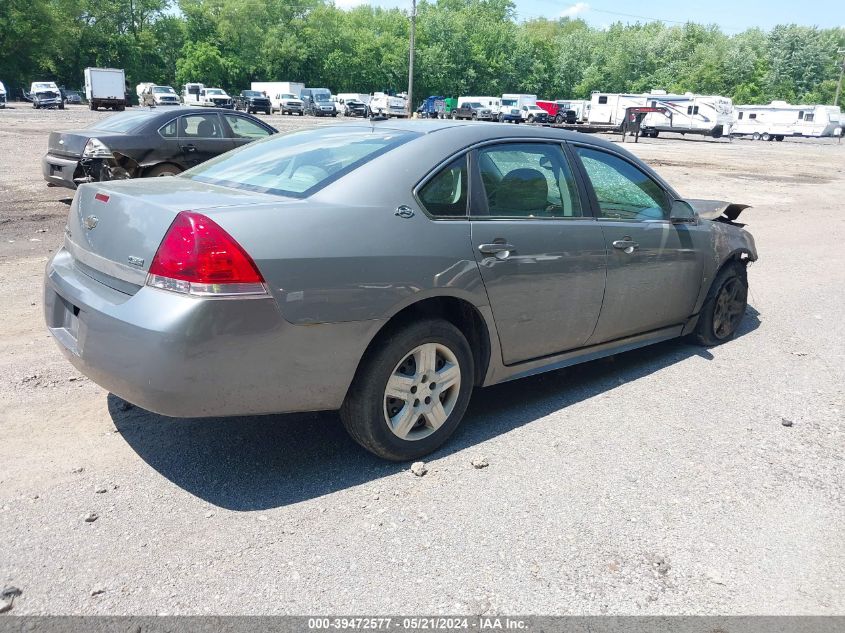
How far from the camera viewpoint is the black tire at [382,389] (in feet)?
11.0

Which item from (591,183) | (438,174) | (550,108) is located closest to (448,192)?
(438,174)

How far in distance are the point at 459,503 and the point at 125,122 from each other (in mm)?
9540

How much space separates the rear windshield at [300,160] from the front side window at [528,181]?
0.49 meters

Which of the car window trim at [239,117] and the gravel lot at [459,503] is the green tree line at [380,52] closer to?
the car window trim at [239,117]

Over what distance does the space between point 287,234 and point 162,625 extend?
5.09 feet

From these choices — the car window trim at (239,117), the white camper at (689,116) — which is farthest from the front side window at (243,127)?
the white camper at (689,116)

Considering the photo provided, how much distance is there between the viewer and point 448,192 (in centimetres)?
368

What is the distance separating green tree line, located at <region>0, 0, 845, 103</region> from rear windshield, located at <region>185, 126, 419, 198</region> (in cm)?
8147

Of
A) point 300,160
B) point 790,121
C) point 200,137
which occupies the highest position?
point 790,121

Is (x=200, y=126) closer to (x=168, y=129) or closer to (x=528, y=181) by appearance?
(x=168, y=129)

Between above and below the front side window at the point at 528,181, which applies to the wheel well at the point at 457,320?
below

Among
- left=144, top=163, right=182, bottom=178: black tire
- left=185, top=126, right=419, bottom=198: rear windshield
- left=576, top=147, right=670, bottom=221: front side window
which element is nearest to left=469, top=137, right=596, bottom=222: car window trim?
left=576, top=147, right=670, bottom=221: front side window

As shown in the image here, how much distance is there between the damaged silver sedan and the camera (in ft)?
32.4

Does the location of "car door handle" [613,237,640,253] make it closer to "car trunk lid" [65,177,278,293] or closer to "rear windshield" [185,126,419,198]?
"rear windshield" [185,126,419,198]
